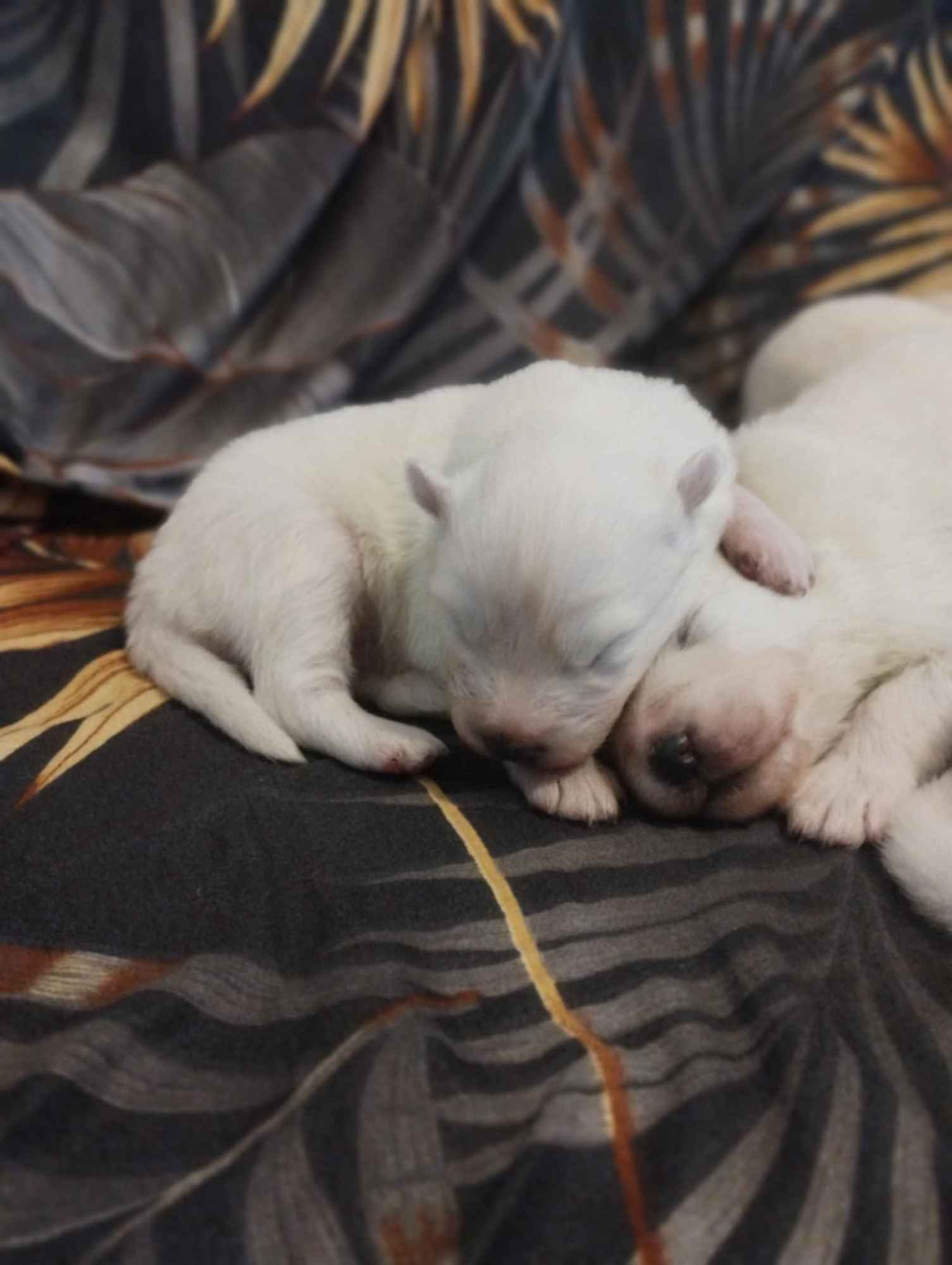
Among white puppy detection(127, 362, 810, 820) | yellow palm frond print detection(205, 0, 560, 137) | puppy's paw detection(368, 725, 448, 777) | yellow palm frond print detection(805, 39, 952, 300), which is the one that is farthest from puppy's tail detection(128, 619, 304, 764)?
yellow palm frond print detection(805, 39, 952, 300)

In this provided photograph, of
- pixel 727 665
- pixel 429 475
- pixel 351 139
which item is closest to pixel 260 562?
pixel 429 475

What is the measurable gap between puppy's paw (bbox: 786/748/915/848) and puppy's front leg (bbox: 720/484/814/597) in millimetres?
236

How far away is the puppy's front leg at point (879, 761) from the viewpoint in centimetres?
125

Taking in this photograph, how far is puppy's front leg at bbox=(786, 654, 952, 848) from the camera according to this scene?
1.25 metres

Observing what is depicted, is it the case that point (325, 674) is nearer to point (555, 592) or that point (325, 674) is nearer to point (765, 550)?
point (555, 592)

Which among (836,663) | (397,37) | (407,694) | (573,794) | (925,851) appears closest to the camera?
(925,851)

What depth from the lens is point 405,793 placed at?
Answer: 1296mm

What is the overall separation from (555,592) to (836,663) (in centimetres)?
45

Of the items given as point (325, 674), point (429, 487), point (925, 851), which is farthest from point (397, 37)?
point (925, 851)

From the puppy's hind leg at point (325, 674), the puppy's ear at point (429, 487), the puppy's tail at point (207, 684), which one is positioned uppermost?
the puppy's ear at point (429, 487)

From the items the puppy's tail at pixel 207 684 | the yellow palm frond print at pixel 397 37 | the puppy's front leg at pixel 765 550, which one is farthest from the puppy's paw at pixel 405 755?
the yellow palm frond print at pixel 397 37

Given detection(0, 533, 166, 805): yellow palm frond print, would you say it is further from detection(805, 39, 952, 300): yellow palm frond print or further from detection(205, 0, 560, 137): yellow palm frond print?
detection(805, 39, 952, 300): yellow palm frond print

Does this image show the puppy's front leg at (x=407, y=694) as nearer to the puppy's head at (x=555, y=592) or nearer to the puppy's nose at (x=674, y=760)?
the puppy's head at (x=555, y=592)

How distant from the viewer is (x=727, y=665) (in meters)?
1.28
